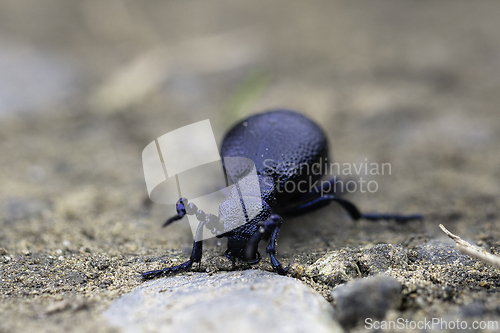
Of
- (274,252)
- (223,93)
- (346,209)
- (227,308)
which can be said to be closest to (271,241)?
(274,252)

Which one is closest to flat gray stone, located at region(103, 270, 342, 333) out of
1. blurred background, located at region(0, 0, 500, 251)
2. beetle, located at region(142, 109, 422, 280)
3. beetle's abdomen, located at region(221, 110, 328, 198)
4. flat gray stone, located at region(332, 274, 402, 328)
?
flat gray stone, located at region(332, 274, 402, 328)

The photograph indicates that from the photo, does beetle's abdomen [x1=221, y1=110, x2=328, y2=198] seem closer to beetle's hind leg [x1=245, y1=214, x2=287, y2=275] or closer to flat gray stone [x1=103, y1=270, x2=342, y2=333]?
beetle's hind leg [x1=245, y1=214, x2=287, y2=275]

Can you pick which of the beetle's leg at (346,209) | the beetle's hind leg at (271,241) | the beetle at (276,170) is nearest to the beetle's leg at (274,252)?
the beetle's hind leg at (271,241)

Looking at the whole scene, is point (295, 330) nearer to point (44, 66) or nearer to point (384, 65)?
point (384, 65)

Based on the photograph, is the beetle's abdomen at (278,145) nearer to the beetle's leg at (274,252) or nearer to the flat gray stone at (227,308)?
the beetle's leg at (274,252)

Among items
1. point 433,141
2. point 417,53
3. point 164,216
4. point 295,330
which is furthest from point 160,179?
point 417,53

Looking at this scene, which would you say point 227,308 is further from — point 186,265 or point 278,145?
point 278,145
